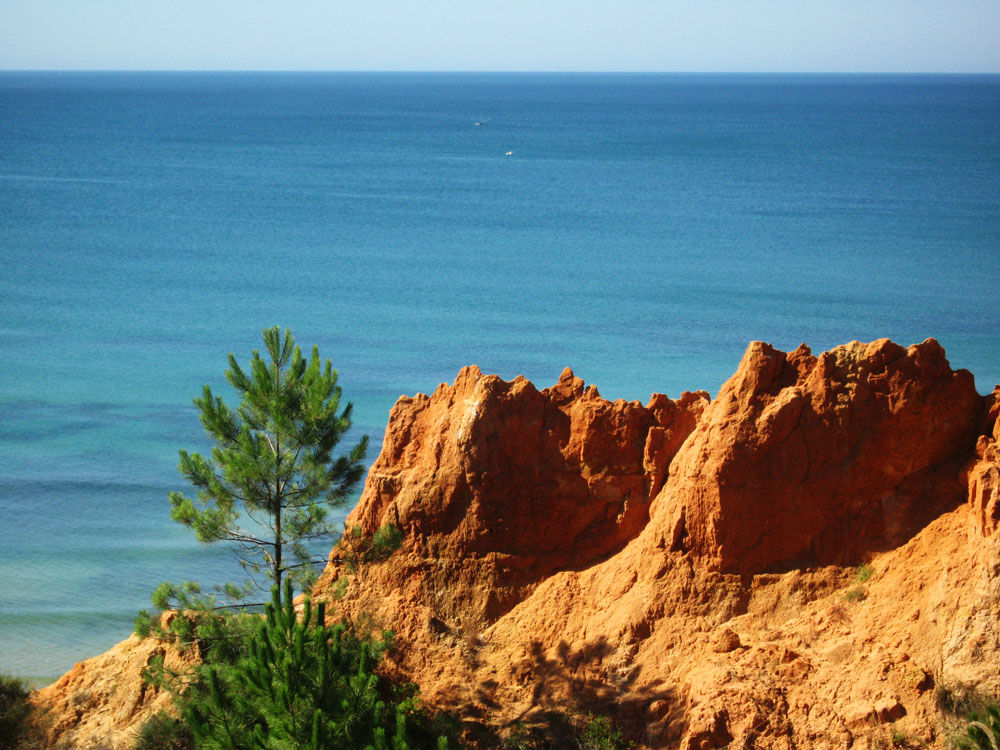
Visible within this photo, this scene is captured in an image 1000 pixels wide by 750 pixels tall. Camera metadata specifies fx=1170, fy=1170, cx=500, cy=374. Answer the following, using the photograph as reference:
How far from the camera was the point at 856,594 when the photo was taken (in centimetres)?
1877

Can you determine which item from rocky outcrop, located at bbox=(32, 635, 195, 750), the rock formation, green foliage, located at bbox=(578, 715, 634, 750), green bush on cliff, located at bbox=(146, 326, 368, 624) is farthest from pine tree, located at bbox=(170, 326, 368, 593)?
green foliage, located at bbox=(578, 715, 634, 750)

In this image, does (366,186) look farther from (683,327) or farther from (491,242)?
(683,327)

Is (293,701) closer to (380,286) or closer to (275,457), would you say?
(275,457)

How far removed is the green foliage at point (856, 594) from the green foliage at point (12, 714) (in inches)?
602

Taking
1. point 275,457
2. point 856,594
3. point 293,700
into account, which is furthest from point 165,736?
point 856,594

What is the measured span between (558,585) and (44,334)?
58.9 m

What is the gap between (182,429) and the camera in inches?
2106

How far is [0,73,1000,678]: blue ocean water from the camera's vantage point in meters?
44.2

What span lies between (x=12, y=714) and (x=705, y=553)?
44.1ft

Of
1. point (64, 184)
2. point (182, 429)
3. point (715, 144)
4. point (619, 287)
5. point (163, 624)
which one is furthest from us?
point (715, 144)

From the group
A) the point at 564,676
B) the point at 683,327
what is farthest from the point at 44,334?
the point at 564,676

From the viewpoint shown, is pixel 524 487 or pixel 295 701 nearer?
pixel 295 701

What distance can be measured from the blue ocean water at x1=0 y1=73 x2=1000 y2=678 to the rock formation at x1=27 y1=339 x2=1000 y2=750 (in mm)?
15111

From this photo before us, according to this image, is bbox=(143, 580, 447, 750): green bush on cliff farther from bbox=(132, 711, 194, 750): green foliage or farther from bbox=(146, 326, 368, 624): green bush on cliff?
bbox=(146, 326, 368, 624): green bush on cliff
